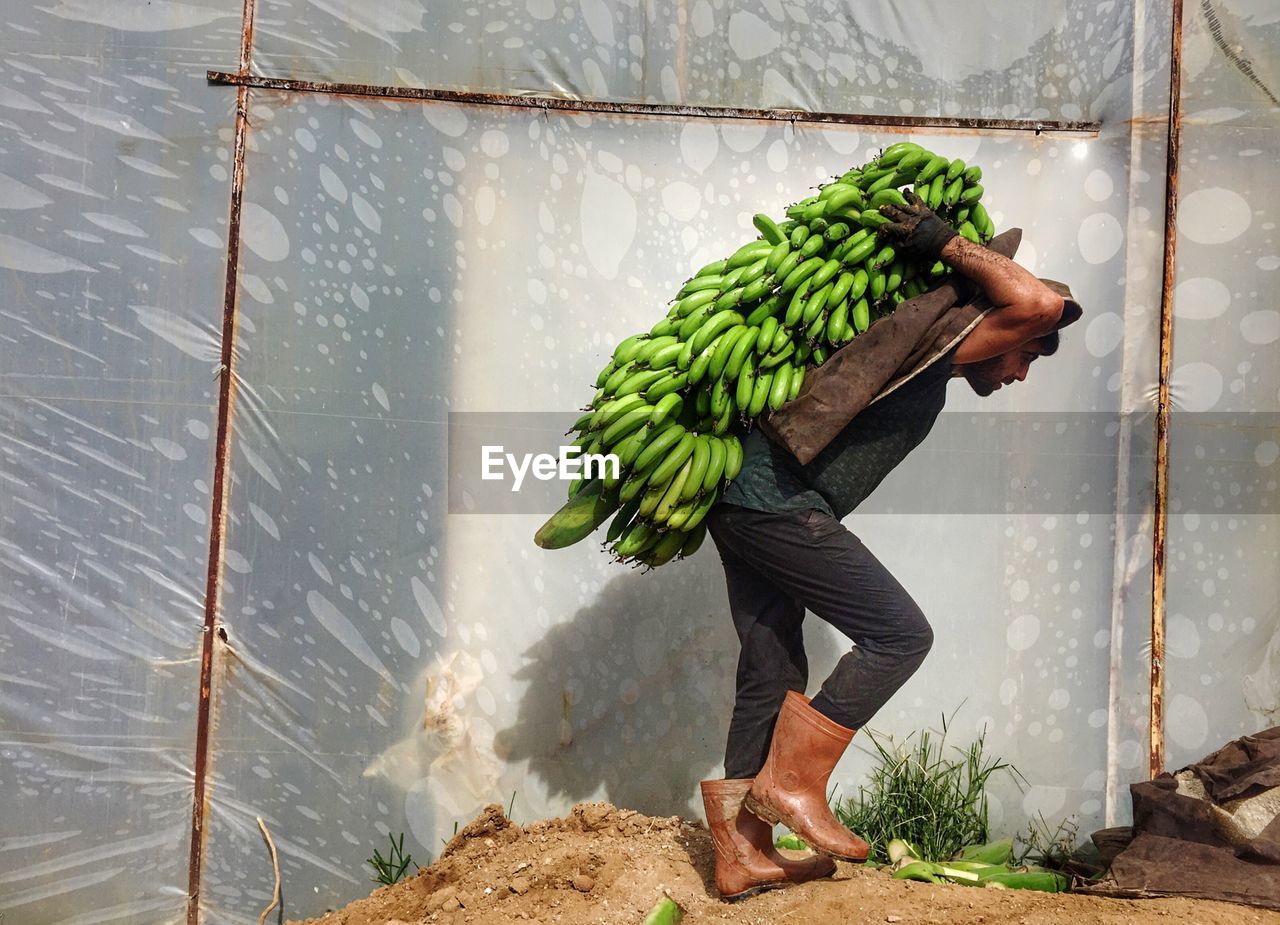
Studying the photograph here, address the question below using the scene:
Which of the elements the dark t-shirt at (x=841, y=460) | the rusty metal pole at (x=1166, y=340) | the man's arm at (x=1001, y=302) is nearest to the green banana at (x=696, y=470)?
the dark t-shirt at (x=841, y=460)

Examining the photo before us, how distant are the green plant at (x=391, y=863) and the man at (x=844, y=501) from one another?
4.29ft

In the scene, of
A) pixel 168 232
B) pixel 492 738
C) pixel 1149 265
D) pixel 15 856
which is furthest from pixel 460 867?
pixel 1149 265

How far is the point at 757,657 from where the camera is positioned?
295cm

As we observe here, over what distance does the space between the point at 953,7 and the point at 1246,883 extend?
307cm

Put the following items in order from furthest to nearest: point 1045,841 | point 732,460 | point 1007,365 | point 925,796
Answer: point 1045,841 < point 925,796 < point 1007,365 < point 732,460

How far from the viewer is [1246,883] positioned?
2.92 m

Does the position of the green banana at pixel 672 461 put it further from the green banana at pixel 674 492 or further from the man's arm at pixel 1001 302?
the man's arm at pixel 1001 302

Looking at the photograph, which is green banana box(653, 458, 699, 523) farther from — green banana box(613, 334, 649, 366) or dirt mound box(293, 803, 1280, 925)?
dirt mound box(293, 803, 1280, 925)

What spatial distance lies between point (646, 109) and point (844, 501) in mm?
1766

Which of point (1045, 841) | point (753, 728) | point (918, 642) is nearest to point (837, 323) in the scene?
point (918, 642)

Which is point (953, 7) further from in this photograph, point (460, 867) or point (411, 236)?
point (460, 867)

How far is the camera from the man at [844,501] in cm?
268

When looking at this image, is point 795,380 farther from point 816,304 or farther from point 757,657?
point 757,657

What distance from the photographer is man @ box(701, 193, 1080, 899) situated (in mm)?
2680
